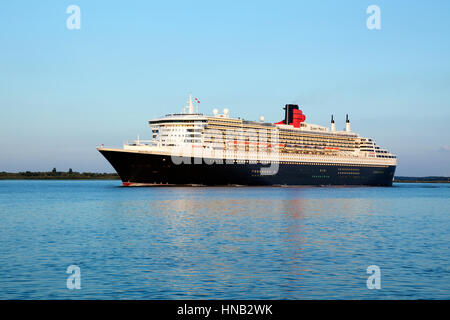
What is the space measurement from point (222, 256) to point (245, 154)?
81.5 m

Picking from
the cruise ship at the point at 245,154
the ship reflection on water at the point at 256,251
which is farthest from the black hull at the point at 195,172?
the ship reflection on water at the point at 256,251

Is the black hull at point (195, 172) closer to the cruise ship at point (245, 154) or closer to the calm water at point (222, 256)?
the cruise ship at point (245, 154)

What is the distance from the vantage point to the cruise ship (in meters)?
96.9

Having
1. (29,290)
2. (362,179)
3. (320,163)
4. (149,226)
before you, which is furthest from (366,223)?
(362,179)

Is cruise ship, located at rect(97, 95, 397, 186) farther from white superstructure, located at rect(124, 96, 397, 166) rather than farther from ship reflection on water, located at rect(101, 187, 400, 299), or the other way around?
ship reflection on water, located at rect(101, 187, 400, 299)

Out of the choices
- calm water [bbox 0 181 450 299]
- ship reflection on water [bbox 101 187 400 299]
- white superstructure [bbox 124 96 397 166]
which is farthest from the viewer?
white superstructure [bbox 124 96 397 166]

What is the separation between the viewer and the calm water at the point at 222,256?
18375mm

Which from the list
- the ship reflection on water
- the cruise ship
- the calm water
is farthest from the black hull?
the calm water

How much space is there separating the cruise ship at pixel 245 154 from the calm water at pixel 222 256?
50.4 meters

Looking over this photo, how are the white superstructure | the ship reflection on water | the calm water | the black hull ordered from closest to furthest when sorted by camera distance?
1. the calm water
2. the ship reflection on water
3. the black hull
4. the white superstructure

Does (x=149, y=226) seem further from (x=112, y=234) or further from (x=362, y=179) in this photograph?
(x=362, y=179)

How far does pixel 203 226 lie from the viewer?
126 ft

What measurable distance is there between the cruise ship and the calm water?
5040 cm

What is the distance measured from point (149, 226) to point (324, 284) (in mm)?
21026
